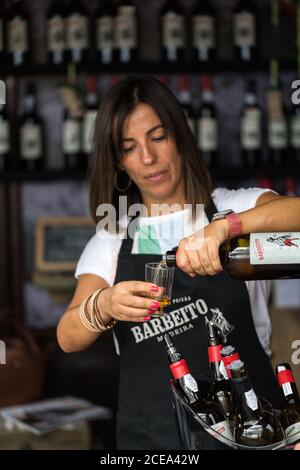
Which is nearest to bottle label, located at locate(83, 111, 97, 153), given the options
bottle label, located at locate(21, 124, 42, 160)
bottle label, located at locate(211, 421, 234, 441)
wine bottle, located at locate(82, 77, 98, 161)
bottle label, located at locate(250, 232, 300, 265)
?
wine bottle, located at locate(82, 77, 98, 161)

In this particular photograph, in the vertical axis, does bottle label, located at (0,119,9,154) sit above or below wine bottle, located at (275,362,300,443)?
above

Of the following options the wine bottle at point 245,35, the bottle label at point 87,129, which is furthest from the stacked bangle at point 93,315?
the wine bottle at point 245,35

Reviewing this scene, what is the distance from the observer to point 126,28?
307 centimetres

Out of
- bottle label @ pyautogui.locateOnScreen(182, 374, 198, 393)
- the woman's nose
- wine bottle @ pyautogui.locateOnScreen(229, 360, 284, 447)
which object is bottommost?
wine bottle @ pyautogui.locateOnScreen(229, 360, 284, 447)

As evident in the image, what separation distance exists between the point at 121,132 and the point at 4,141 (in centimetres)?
163

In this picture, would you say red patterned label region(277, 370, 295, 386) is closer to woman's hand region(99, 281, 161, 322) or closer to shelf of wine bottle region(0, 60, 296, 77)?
woman's hand region(99, 281, 161, 322)

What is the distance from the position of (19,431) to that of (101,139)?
3.28 feet

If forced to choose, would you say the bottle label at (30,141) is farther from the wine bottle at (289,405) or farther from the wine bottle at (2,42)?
the wine bottle at (289,405)

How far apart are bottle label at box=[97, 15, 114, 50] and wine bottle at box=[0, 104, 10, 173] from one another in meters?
0.49

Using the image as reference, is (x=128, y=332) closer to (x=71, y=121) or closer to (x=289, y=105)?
(x=71, y=121)

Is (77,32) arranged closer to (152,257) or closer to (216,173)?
(216,173)

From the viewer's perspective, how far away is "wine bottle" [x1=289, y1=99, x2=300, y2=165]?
3.12m

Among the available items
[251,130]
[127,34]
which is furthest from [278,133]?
[127,34]
